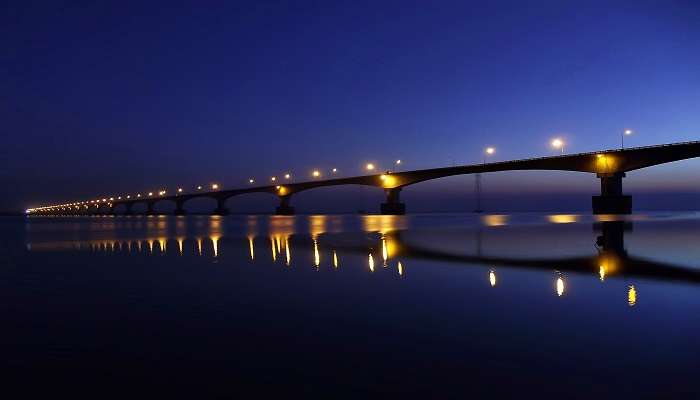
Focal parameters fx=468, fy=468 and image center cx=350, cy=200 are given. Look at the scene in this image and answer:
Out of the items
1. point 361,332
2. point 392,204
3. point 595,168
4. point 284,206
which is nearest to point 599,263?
point 361,332

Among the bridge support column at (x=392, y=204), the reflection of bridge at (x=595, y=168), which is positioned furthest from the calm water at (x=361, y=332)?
the bridge support column at (x=392, y=204)

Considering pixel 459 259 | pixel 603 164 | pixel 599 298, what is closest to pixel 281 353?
pixel 599 298

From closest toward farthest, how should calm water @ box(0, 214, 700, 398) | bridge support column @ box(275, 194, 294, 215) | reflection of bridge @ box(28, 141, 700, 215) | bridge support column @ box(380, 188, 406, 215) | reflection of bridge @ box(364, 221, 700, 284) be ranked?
1. calm water @ box(0, 214, 700, 398)
2. reflection of bridge @ box(364, 221, 700, 284)
3. reflection of bridge @ box(28, 141, 700, 215)
4. bridge support column @ box(380, 188, 406, 215)
5. bridge support column @ box(275, 194, 294, 215)

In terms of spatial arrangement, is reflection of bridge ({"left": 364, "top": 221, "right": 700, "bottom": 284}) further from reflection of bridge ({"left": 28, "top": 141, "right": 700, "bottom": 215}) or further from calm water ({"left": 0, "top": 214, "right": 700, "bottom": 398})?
reflection of bridge ({"left": 28, "top": 141, "right": 700, "bottom": 215})

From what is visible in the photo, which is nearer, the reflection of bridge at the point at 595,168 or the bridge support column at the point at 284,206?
the reflection of bridge at the point at 595,168

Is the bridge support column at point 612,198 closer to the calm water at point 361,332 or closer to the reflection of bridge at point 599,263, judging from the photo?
the reflection of bridge at point 599,263

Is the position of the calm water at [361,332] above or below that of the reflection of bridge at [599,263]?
above

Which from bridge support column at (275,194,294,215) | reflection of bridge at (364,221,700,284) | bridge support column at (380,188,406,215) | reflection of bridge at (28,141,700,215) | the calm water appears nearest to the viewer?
the calm water

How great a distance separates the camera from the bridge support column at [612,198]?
247 ft

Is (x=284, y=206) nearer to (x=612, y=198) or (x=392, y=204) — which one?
(x=392, y=204)

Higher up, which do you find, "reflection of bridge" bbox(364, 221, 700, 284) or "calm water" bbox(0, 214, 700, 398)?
"calm water" bbox(0, 214, 700, 398)

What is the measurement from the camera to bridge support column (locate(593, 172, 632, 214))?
7519cm

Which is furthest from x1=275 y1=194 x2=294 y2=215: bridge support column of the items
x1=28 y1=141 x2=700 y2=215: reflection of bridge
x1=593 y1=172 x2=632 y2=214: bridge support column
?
x1=593 y1=172 x2=632 y2=214: bridge support column

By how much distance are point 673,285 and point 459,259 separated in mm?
8175
